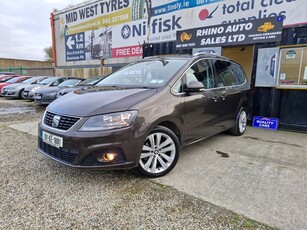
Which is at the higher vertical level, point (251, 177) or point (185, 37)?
point (185, 37)

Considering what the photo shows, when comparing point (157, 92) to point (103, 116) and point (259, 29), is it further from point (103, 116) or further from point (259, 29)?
point (259, 29)

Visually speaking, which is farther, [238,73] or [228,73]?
[238,73]

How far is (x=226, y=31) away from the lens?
627 centimetres

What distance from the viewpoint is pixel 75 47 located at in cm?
1395

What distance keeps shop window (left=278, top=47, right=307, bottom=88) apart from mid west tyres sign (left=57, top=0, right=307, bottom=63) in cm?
72

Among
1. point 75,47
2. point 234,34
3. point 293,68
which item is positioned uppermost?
point 75,47

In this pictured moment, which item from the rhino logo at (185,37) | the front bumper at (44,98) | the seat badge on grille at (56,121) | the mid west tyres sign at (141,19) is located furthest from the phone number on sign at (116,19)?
the seat badge on grille at (56,121)

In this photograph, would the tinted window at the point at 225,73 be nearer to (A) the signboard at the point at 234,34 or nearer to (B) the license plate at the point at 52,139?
(A) the signboard at the point at 234,34

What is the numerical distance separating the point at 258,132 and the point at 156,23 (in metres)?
6.18

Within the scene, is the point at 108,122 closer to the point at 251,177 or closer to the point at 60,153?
the point at 60,153

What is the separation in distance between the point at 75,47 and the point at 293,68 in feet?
40.0

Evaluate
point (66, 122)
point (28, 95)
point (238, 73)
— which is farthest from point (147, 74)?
point (28, 95)

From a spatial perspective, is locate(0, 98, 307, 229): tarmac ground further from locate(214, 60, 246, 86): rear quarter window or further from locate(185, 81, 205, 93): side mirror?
locate(214, 60, 246, 86): rear quarter window

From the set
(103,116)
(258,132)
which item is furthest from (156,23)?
(103,116)
